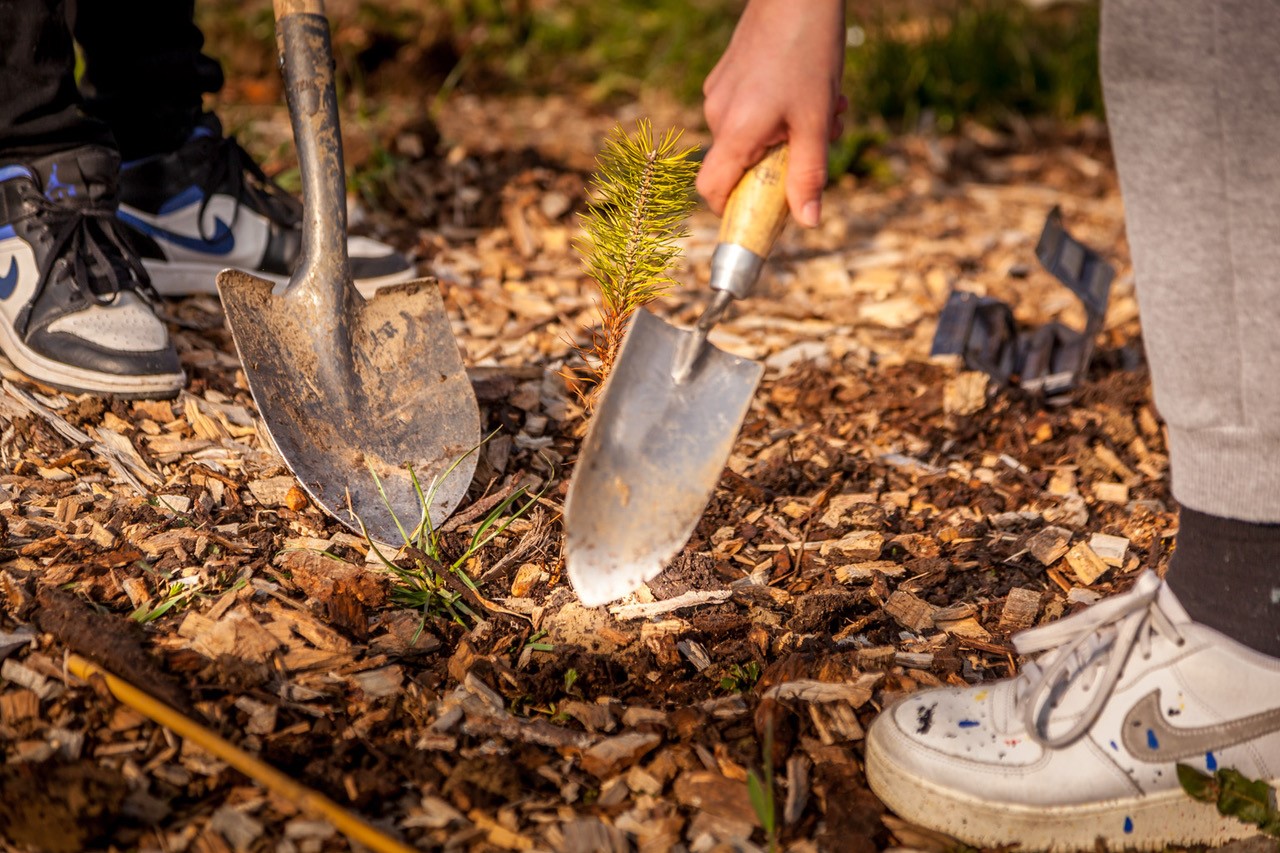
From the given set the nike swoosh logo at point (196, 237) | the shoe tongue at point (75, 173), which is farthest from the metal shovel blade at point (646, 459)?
the nike swoosh logo at point (196, 237)

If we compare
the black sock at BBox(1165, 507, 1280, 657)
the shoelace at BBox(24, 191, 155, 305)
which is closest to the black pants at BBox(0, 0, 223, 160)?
the shoelace at BBox(24, 191, 155, 305)

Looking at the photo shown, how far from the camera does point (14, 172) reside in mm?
2377

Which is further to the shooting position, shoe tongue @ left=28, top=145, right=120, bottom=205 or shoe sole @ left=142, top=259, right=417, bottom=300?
shoe sole @ left=142, top=259, right=417, bottom=300

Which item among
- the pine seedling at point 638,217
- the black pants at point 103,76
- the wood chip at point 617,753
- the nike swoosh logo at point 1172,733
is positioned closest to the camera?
the nike swoosh logo at point 1172,733

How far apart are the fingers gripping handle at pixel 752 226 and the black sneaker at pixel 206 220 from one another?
1.49m

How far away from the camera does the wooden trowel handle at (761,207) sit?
165 centimetres

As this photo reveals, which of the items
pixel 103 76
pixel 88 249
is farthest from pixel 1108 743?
pixel 103 76

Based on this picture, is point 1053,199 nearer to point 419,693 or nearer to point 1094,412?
point 1094,412

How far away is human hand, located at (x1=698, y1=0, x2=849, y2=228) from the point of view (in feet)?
5.27

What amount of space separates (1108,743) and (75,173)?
2336 mm

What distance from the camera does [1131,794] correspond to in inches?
62.7

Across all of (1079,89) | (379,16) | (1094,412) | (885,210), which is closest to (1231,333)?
(1094,412)

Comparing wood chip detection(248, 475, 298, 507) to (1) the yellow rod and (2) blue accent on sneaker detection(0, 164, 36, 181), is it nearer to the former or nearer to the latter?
(1) the yellow rod

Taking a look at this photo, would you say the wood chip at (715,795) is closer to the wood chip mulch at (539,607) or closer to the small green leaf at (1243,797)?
the wood chip mulch at (539,607)
